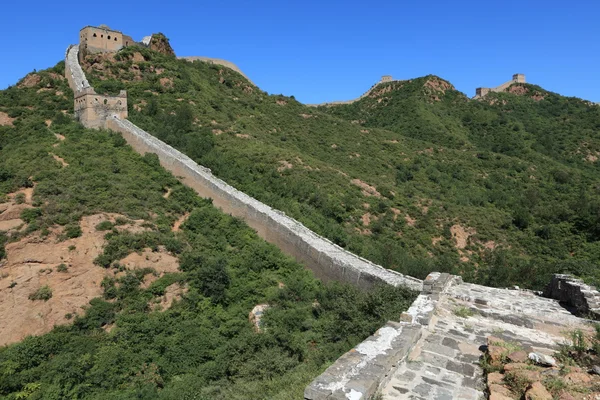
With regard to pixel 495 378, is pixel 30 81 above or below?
above

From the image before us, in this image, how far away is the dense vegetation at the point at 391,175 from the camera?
1980cm

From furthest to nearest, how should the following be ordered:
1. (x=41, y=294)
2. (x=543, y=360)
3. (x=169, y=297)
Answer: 1. (x=169, y=297)
2. (x=41, y=294)
3. (x=543, y=360)

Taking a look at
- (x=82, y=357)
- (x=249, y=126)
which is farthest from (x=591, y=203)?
(x=82, y=357)

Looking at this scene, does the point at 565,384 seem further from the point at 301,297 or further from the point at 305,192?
the point at 305,192

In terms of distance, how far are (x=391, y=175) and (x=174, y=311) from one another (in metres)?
24.0

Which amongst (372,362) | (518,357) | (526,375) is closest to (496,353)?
(518,357)

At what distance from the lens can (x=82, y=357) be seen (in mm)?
8414

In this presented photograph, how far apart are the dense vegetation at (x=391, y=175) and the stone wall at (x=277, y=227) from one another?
2005 millimetres

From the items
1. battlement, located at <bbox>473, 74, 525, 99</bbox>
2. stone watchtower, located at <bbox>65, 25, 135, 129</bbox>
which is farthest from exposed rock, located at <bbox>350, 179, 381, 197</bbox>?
battlement, located at <bbox>473, 74, 525, 99</bbox>

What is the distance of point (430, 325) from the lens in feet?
21.2

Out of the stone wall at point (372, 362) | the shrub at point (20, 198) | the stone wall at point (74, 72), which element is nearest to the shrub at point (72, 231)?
the shrub at point (20, 198)

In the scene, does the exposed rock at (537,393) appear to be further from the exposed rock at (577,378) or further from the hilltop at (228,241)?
the hilltop at (228,241)

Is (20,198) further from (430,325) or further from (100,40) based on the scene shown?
(100,40)

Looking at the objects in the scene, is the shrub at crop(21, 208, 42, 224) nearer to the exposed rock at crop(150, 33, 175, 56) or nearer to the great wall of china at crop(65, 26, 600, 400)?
the great wall of china at crop(65, 26, 600, 400)
